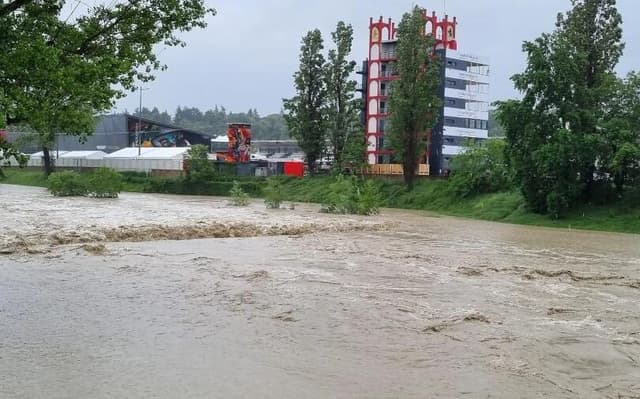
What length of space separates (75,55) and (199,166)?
6268 centimetres

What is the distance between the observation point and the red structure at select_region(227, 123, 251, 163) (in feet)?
283

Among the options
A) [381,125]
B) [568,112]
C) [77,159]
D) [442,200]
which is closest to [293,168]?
[381,125]

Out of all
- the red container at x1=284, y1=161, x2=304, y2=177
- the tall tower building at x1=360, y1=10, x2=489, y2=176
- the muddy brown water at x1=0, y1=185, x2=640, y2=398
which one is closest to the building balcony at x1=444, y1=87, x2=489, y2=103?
the tall tower building at x1=360, y1=10, x2=489, y2=176

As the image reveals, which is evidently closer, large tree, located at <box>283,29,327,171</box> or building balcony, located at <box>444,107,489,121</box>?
large tree, located at <box>283,29,327,171</box>

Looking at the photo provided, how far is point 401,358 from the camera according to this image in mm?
9570

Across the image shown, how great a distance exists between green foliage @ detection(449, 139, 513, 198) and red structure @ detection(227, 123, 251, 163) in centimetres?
3616

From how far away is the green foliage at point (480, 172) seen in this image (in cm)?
5322

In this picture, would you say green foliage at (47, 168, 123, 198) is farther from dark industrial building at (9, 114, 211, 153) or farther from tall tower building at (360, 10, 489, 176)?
dark industrial building at (9, 114, 211, 153)

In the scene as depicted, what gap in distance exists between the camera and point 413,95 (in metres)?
55.8

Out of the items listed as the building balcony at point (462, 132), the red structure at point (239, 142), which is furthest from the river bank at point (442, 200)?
the building balcony at point (462, 132)

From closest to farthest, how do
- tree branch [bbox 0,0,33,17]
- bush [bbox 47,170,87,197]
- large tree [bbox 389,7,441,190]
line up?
tree branch [bbox 0,0,33,17] → large tree [bbox 389,7,441,190] → bush [bbox 47,170,87,197]

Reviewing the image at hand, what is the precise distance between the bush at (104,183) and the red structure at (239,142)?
29.5 metres

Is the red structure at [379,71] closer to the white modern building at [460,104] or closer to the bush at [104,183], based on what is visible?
the white modern building at [460,104]

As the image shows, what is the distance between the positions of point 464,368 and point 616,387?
1.87 meters
